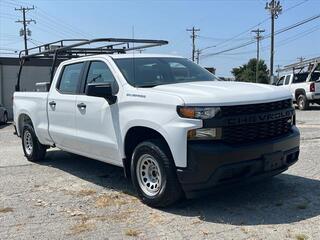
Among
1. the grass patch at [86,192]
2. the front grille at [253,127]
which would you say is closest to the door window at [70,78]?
the grass patch at [86,192]

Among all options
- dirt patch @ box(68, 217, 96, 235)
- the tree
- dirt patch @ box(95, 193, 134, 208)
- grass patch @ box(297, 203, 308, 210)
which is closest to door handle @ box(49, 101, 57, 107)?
dirt patch @ box(95, 193, 134, 208)

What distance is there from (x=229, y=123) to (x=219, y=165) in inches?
18.8

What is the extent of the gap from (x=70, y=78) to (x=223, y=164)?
3.48 meters

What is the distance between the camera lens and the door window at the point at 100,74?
661 centimetres

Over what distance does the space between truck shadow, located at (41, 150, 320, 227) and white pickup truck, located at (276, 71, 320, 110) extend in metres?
17.1

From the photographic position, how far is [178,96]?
5.42 m

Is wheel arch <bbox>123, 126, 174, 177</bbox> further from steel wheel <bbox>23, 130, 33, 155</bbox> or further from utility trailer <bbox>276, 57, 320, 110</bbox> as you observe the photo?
utility trailer <bbox>276, 57, 320, 110</bbox>

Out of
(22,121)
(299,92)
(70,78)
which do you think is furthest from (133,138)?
(299,92)

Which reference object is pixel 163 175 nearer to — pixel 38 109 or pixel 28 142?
pixel 38 109

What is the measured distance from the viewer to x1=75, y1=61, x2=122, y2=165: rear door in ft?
21.3

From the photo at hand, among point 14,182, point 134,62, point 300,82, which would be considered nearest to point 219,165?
point 134,62

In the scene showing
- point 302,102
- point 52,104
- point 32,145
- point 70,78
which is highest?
point 70,78

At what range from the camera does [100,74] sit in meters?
6.97

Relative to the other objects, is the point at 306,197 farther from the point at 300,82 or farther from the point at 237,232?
the point at 300,82
